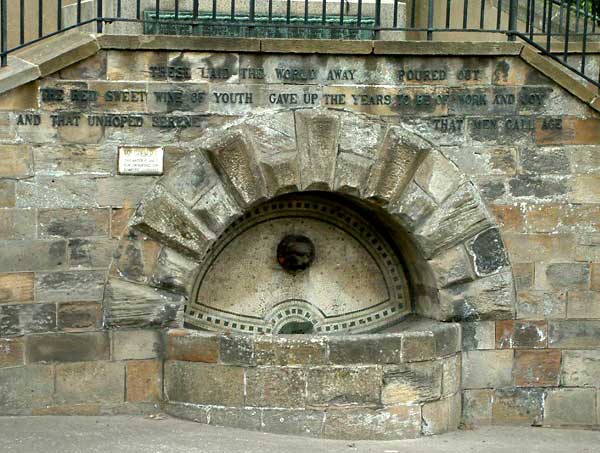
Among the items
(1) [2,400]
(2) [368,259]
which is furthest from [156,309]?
(2) [368,259]

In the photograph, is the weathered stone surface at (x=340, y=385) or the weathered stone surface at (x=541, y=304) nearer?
the weathered stone surface at (x=340, y=385)

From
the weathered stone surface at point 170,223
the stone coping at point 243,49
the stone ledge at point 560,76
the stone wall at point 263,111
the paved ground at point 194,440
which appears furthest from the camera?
the stone ledge at point 560,76

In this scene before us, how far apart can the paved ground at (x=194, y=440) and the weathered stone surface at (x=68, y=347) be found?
1.32 feet

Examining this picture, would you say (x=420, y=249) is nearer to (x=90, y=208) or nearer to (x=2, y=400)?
(x=90, y=208)

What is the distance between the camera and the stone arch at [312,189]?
8.12 meters

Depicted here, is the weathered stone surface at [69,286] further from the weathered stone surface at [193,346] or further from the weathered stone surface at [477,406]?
the weathered stone surface at [477,406]

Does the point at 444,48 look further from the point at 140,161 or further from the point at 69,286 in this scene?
the point at 69,286

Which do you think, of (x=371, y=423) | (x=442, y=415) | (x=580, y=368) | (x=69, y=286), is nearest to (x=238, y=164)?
(x=69, y=286)

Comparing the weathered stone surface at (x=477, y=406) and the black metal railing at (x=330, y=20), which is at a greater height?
the black metal railing at (x=330, y=20)

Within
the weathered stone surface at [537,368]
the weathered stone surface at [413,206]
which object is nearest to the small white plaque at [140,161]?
the weathered stone surface at [413,206]

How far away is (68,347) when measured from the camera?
26.6ft

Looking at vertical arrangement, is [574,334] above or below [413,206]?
below

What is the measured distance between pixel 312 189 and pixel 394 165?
600 mm

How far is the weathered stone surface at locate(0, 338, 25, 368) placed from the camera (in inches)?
315
